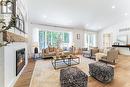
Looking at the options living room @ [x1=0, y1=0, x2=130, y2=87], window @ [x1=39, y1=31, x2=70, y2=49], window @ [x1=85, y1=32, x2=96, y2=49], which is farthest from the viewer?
window @ [x1=85, y1=32, x2=96, y2=49]

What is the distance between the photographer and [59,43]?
8391 millimetres

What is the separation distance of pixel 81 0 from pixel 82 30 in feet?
17.5

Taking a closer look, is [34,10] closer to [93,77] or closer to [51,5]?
[51,5]

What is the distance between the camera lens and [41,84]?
2.94 m

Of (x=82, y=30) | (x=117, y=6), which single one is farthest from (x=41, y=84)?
(x=82, y=30)

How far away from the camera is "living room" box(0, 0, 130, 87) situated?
8.57 ft

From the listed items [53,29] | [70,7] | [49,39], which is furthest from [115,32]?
[49,39]

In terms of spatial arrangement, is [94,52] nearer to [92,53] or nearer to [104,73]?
[92,53]

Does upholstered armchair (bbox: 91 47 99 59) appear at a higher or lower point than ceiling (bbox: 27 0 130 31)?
lower

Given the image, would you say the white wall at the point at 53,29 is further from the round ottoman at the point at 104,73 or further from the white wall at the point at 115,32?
the round ottoman at the point at 104,73

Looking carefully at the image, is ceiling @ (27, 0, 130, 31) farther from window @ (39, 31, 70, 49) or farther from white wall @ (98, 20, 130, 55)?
white wall @ (98, 20, 130, 55)

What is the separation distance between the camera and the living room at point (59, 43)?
2.61m

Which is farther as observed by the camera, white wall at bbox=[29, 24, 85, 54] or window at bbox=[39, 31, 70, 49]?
window at bbox=[39, 31, 70, 49]

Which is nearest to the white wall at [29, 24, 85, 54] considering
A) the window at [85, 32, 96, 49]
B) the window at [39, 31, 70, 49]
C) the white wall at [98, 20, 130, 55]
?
the window at [39, 31, 70, 49]
